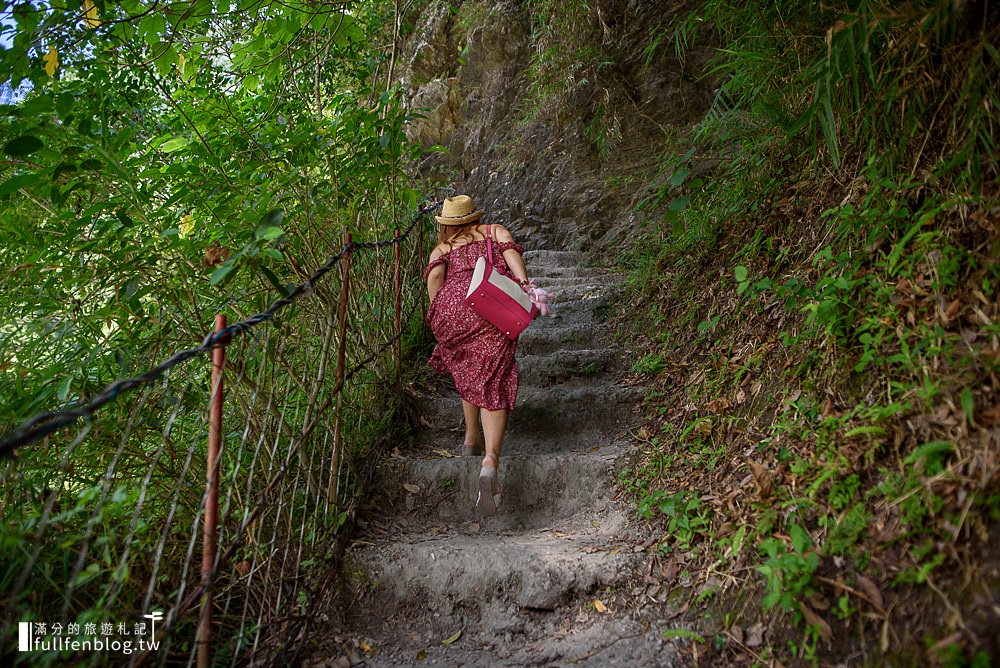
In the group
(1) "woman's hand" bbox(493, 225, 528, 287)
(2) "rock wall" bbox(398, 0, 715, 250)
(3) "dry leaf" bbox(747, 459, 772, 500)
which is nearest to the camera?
(3) "dry leaf" bbox(747, 459, 772, 500)

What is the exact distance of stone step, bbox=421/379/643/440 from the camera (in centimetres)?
346

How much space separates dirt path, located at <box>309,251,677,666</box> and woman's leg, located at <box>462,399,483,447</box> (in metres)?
0.18

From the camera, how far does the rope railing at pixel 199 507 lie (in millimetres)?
1620

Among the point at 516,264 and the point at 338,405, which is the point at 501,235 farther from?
the point at 338,405

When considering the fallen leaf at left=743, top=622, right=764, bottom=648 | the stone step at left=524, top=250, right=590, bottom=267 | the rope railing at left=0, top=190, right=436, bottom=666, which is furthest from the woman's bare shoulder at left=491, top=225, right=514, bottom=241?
the stone step at left=524, top=250, right=590, bottom=267

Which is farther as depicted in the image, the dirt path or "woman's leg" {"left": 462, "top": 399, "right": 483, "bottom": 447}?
"woman's leg" {"left": 462, "top": 399, "right": 483, "bottom": 447}

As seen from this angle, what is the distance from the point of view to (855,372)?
204 cm

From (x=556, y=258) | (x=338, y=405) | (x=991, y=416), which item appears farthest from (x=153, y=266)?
(x=556, y=258)

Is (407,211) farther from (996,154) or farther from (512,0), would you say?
(512,0)

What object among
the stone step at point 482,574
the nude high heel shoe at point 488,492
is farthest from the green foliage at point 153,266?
the nude high heel shoe at point 488,492

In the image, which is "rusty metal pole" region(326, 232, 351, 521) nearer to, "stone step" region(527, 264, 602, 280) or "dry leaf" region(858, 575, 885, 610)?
"dry leaf" region(858, 575, 885, 610)

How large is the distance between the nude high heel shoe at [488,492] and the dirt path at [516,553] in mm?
122

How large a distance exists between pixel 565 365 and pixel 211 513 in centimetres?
260

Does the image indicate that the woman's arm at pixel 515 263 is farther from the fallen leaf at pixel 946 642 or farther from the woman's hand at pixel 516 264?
the fallen leaf at pixel 946 642
